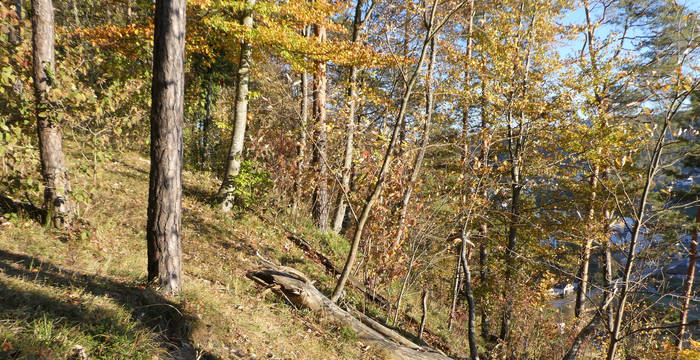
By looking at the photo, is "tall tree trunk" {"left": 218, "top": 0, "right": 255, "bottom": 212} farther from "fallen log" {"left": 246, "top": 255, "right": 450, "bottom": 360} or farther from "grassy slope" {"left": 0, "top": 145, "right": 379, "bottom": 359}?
"fallen log" {"left": 246, "top": 255, "right": 450, "bottom": 360}

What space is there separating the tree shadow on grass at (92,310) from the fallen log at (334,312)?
202 centimetres

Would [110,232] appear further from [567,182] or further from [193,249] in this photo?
[567,182]

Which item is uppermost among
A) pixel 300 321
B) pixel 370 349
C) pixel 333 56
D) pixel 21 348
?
pixel 333 56

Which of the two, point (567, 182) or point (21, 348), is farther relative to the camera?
point (567, 182)

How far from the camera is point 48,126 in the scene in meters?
5.03

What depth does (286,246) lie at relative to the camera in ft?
28.7

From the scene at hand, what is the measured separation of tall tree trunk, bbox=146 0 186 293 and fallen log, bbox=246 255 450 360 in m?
2.08

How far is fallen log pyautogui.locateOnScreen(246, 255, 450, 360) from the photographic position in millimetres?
5430

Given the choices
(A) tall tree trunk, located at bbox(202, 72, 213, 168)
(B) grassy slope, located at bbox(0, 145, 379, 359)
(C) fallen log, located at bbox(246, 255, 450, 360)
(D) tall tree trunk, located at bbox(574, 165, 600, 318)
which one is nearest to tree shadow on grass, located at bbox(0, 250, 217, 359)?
(B) grassy slope, located at bbox(0, 145, 379, 359)

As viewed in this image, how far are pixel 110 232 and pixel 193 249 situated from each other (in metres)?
1.38

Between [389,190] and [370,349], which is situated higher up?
[389,190]

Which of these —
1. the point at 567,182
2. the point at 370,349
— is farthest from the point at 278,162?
the point at 567,182

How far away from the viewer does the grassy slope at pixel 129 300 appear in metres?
2.88

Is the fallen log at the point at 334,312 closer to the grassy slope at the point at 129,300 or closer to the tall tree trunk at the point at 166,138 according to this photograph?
the grassy slope at the point at 129,300
